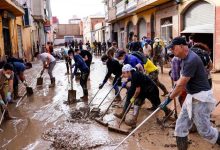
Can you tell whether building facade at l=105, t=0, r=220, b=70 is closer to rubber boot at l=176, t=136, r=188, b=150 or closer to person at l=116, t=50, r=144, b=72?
person at l=116, t=50, r=144, b=72

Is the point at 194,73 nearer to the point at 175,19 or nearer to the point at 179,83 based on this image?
the point at 179,83

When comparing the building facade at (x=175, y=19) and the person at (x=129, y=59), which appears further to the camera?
the building facade at (x=175, y=19)

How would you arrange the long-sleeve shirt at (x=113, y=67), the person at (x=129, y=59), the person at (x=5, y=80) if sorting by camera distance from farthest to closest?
1. the long-sleeve shirt at (x=113, y=67)
2. the person at (x=129, y=59)
3. the person at (x=5, y=80)

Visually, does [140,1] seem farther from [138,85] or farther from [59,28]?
[59,28]

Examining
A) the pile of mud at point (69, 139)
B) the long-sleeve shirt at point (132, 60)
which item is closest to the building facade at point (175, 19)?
the long-sleeve shirt at point (132, 60)

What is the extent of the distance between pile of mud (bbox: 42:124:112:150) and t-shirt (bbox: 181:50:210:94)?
6.36ft

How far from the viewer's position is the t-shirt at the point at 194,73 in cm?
383

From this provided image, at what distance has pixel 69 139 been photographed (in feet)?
18.0

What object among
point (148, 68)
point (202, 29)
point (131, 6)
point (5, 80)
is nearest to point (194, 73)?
point (148, 68)

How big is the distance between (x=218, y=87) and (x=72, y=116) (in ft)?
15.9

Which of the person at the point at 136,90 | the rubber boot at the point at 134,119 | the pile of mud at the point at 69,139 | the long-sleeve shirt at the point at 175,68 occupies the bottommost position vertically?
the pile of mud at the point at 69,139

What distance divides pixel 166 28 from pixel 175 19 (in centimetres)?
165

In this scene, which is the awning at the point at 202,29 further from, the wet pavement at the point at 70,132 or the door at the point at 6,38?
the door at the point at 6,38

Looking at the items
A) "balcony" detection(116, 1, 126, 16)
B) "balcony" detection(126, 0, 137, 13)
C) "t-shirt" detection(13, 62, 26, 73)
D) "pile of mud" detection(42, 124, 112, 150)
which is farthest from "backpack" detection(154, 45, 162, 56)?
"balcony" detection(116, 1, 126, 16)
